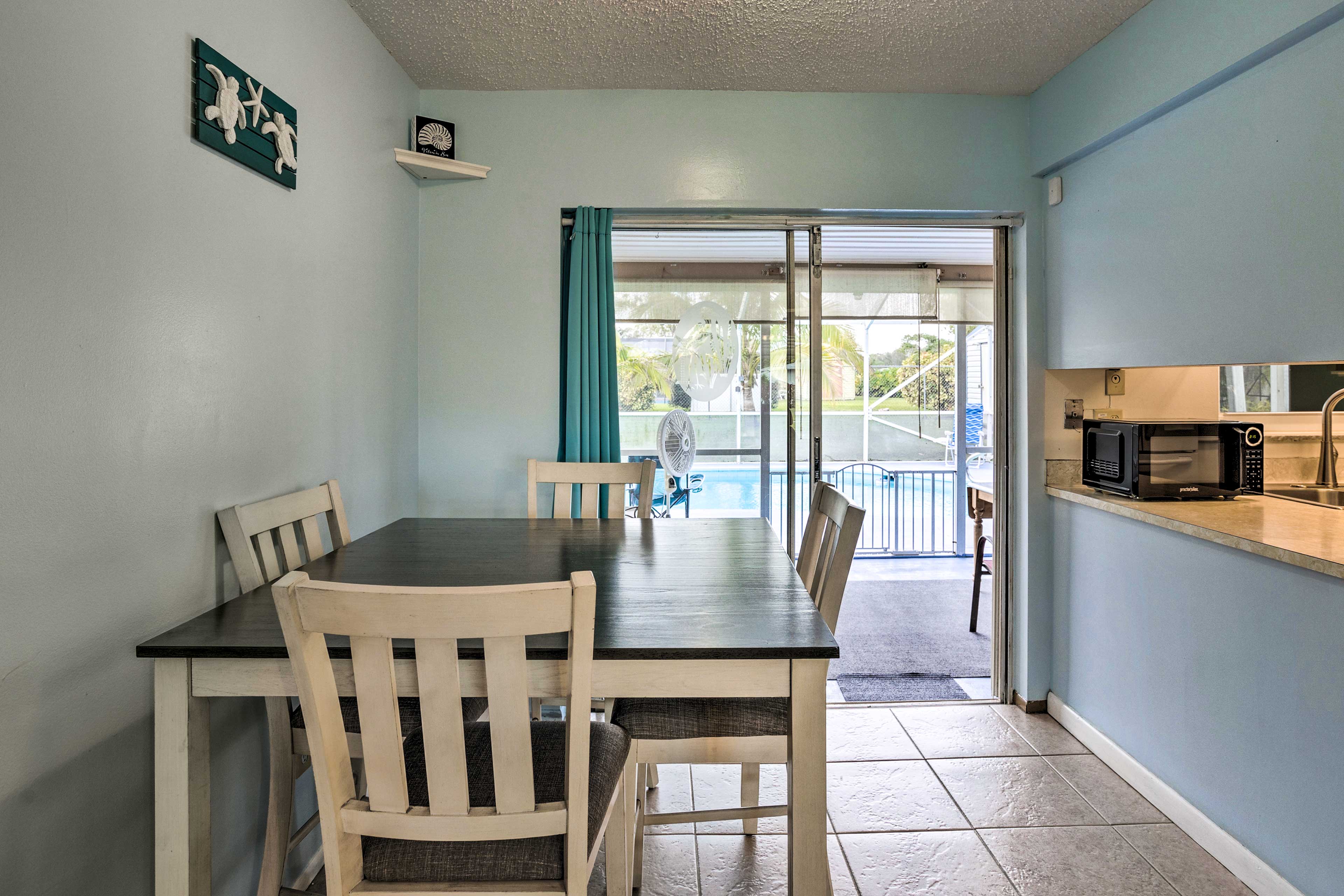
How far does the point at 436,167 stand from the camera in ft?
9.38

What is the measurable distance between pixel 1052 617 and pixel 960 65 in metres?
2.25

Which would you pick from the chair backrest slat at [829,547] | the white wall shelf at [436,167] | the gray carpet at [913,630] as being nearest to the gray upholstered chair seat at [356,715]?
Result: the chair backrest slat at [829,547]

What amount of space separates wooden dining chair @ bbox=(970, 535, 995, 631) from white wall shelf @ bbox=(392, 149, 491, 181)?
2810 millimetres

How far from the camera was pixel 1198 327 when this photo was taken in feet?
7.41

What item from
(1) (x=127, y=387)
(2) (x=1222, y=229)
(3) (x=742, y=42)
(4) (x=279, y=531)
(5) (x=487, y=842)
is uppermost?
Answer: (3) (x=742, y=42)

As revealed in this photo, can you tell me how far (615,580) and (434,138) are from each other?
6.83ft

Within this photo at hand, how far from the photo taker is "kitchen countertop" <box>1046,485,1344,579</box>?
1.83 meters

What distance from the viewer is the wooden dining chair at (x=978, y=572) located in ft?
11.8

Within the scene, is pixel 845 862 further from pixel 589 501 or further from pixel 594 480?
pixel 589 501

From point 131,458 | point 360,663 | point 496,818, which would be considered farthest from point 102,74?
point 496,818

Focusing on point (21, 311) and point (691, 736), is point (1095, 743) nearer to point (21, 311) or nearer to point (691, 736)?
point (691, 736)

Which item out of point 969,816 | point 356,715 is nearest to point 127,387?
point 356,715

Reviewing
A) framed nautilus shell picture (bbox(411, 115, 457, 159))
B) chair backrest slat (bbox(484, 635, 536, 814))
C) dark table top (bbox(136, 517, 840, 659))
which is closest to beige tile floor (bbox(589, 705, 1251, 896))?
dark table top (bbox(136, 517, 840, 659))

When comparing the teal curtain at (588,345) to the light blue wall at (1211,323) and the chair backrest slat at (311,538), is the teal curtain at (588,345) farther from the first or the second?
the light blue wall at (1211,323)
